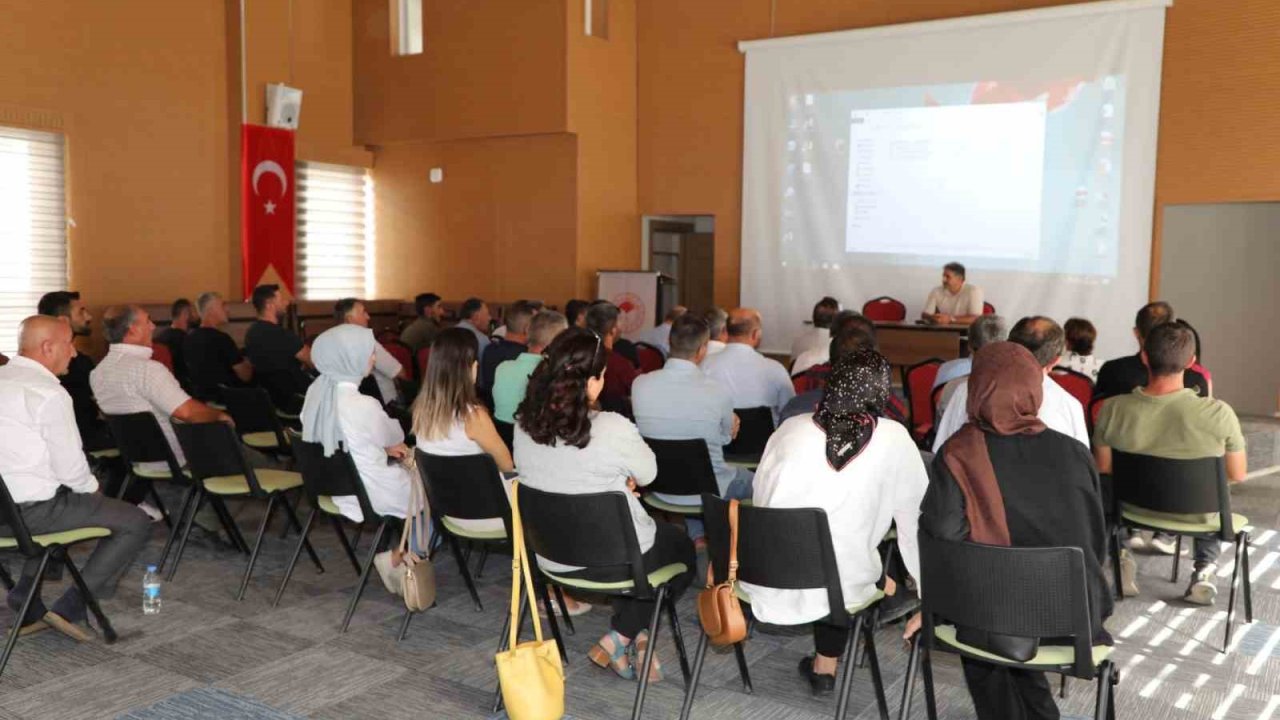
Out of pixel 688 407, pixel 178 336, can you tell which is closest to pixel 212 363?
pixel 178 336

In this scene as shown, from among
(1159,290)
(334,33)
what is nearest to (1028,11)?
(1159,290)

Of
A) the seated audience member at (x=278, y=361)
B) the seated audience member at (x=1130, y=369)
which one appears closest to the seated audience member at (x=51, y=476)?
the seated audience member at (x=278, y=361)

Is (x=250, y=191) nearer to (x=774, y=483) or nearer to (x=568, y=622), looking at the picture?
(x=568, y=622)

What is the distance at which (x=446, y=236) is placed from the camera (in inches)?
464

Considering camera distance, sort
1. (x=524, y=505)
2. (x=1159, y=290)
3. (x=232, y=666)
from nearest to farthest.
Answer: (x=524, y=505) < (x=232, y=666) < (x=1159, y=290)

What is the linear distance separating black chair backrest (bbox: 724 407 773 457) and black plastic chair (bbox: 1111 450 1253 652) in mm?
1571

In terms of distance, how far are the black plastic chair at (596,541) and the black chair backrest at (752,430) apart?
1.72 meters

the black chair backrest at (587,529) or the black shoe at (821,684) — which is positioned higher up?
the black chair backrest at (587,529)

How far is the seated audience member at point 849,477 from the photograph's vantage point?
9.75 ft

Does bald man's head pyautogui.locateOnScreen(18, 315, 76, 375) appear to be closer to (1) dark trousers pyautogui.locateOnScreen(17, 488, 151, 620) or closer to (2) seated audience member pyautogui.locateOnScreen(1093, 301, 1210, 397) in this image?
(1) dark trousers pyautogui.locateOnScreen(17, 488, 151, 620)

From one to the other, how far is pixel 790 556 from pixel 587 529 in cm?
66

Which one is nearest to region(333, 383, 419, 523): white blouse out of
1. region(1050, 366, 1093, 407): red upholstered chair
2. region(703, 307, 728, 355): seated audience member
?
region(703, 307, 728, 355): seated audience member

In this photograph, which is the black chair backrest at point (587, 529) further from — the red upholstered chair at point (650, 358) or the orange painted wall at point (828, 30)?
the orange painted wall at point (828, 30)

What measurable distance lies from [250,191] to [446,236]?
220cm
